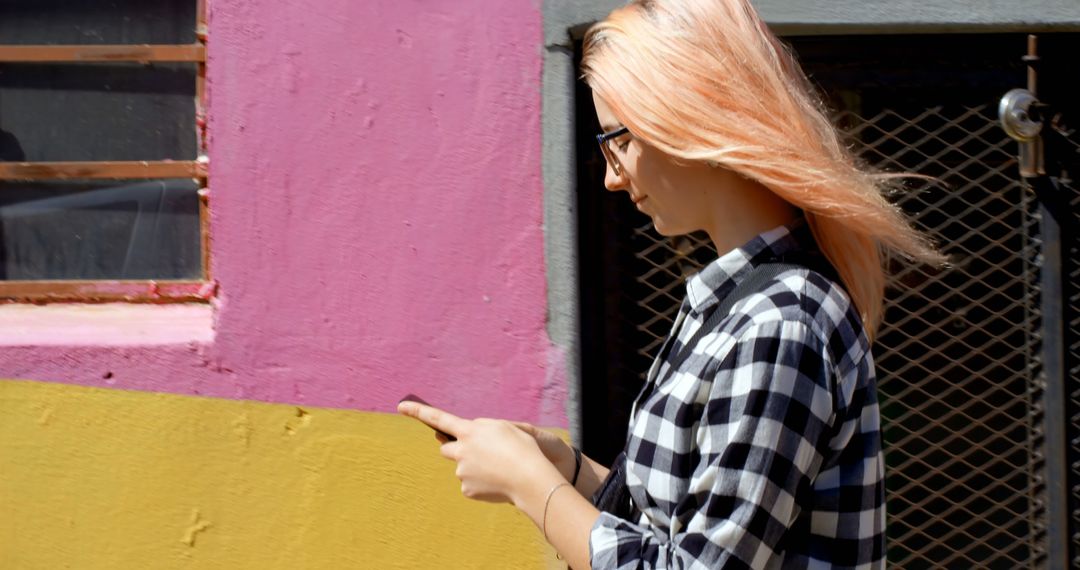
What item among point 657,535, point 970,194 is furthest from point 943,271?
point 657,535

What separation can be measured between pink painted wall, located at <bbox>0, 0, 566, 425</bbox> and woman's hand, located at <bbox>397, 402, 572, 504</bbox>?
51.4 inches

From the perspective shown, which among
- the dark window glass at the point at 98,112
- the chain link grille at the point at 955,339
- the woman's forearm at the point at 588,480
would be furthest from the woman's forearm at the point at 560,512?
the dark window glass at the point at 98,112

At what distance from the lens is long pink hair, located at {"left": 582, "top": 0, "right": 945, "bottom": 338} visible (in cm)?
146

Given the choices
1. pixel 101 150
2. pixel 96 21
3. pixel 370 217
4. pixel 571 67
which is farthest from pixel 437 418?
pixel 96 21

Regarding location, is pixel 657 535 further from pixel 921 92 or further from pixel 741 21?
pixel 921 92

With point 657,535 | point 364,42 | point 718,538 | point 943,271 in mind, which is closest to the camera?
point 718,538

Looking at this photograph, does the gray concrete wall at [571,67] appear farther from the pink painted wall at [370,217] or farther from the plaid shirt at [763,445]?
the plaid shirt at [763,445]

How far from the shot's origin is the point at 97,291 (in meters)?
3.24

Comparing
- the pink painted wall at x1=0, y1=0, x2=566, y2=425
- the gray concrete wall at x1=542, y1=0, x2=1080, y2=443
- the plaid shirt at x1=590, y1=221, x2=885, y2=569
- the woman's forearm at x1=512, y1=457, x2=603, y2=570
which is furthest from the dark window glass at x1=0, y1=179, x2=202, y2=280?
the plaid shirt at x1=590, y1=221, x2=885, y2=569

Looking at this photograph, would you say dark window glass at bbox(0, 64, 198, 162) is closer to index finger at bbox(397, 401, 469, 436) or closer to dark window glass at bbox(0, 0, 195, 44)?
dark window glass at bbox(0, 0, 195, 44)

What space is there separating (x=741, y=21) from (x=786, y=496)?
2.07 feet

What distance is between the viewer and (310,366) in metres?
3.01

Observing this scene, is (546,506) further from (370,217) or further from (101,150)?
(101,150)

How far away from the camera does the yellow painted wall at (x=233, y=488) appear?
2998 millimetres
